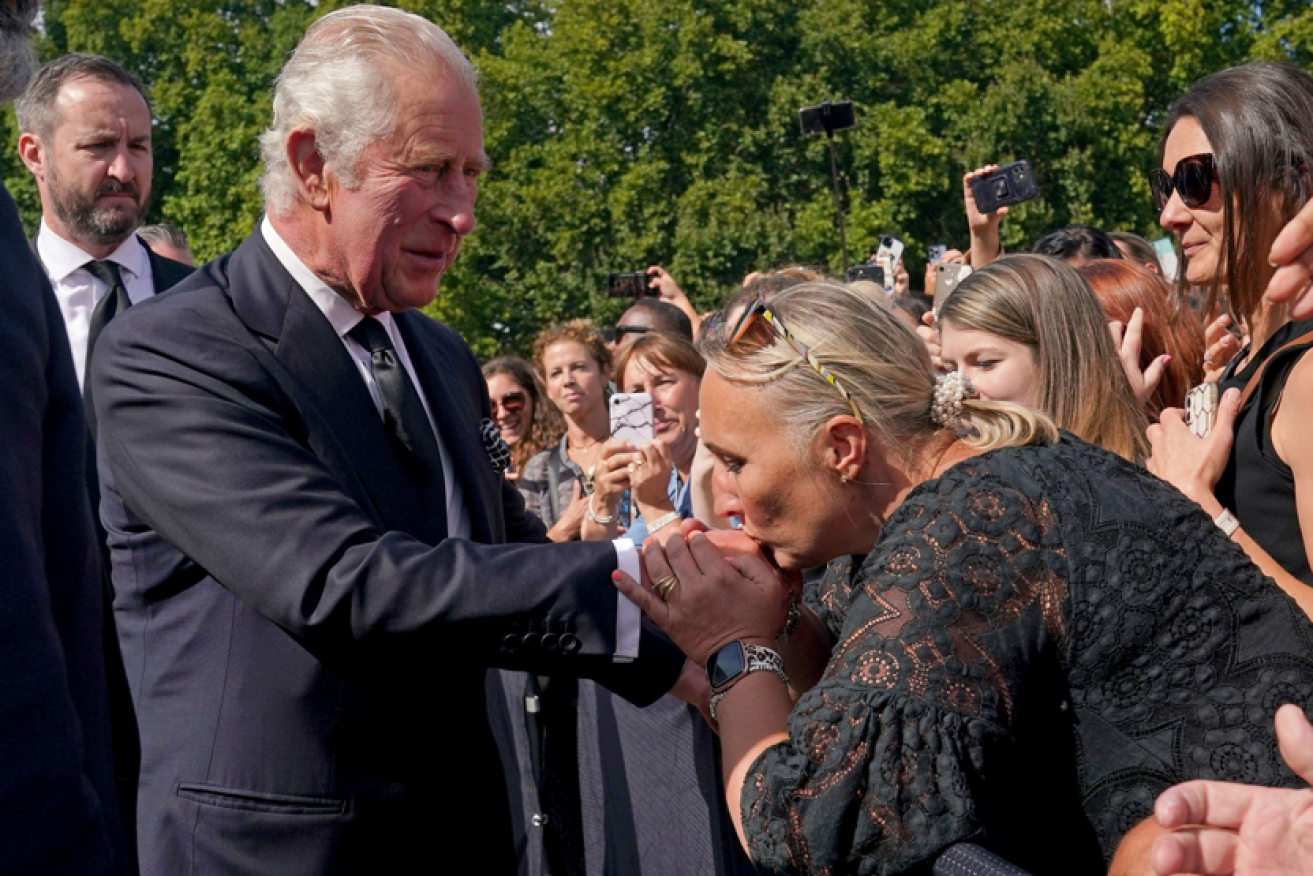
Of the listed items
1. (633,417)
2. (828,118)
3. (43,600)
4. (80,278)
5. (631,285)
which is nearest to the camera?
(43,600)

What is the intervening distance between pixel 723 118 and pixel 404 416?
38.5 m

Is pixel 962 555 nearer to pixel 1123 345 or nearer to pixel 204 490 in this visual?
pixel 204 490

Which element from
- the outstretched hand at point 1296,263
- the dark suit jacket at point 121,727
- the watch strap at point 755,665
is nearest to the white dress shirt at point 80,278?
the dark suit jacket at point 121,727

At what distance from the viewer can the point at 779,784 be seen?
2.44 m

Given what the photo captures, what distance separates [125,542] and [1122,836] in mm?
1976

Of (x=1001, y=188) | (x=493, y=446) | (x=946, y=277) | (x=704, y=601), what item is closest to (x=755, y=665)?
(x=704, y=601)

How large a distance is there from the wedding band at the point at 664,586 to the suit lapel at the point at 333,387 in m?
0.47

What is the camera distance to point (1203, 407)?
3822mm

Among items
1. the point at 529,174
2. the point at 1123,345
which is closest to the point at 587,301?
the point at 529,174

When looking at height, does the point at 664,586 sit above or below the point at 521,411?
above

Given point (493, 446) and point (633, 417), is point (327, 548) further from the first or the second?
point (633, 417)

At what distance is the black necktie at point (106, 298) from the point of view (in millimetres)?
4762

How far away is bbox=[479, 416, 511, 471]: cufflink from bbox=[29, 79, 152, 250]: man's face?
89.6 inches

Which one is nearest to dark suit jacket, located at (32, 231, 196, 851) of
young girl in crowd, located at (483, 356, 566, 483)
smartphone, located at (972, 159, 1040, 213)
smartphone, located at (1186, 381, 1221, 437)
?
smartphone, located at (1186, 381, 1221, 437)
